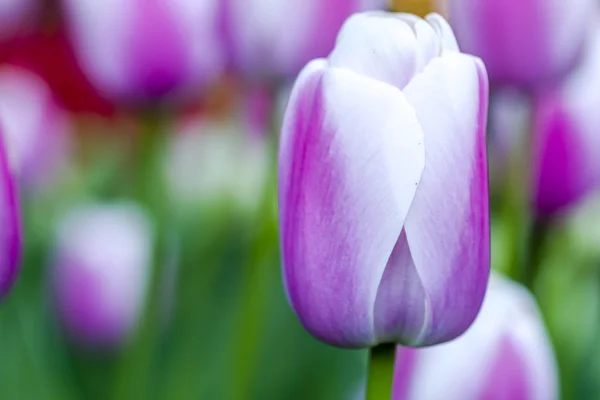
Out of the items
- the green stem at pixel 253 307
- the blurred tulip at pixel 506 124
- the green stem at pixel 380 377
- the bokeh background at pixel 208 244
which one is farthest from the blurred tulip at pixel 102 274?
the green stem at pixel 380 377

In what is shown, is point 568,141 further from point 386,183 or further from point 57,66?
point 57,66

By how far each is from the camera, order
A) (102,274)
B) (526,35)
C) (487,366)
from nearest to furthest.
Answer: (487,366)
(526,35)
(102,274)

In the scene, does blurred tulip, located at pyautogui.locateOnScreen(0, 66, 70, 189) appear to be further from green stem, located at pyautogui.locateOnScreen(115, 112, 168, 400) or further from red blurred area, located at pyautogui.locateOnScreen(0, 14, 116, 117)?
red blurred area, located at pyautogui.locateOnScreen(0, 14, 116, 117)

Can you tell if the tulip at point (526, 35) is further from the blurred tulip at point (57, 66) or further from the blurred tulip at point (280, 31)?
the blurred tulip at point (57, 66)

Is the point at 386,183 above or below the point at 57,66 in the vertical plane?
above

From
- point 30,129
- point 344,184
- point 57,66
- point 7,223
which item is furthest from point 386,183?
point 57,66

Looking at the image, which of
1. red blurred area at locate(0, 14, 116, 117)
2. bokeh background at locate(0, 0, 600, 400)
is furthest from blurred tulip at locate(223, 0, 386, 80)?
red blurred area at locate(0, 14, 116, 117)

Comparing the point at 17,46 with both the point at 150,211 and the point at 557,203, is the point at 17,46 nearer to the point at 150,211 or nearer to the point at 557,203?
the point at 150,211
